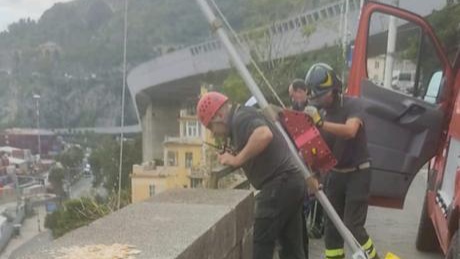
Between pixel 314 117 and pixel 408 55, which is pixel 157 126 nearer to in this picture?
pixel 408 55

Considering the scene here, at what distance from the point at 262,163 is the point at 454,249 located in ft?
4.10

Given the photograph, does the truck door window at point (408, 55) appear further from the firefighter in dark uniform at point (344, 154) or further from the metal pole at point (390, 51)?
the firefighter in dark uniform at point (344, 154)

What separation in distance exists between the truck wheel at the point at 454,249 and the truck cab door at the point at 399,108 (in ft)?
5.84

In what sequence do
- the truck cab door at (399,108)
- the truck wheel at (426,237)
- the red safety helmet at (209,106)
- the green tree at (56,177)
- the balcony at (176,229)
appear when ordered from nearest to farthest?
1. the balcony at (176,229)
2. the red safety helmet at (209,106)
3. the truck cab door at (399,108)
4. the truck wheel at (426,237)
5. the green tree at (56,177)

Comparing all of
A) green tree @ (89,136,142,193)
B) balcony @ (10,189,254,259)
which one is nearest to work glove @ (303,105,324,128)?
balcony @ (10,189,254,259)

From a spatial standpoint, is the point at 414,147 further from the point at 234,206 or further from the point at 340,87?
the point at 234,206

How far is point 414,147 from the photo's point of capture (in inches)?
221

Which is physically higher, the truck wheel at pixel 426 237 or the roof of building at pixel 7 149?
the truck wheel at pixel 426 237

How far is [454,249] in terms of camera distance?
3.66 meters

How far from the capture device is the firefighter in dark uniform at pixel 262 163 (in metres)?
3.98

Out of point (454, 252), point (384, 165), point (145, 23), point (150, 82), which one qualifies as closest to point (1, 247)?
point (145, 23)

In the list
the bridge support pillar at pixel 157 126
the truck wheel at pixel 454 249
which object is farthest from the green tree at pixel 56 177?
the truck wheel at pixel 454 249

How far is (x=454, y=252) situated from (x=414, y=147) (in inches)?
81.4

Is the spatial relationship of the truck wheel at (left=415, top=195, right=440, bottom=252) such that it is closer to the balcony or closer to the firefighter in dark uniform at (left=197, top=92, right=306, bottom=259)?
the firefighter in dark uniform at (left=197, top=92, right=306, bottom=259)
